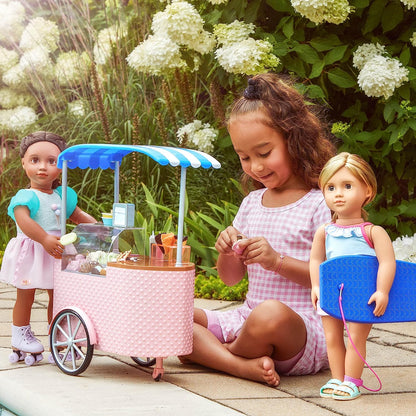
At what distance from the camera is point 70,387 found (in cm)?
262

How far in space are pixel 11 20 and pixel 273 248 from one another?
633 centimetres

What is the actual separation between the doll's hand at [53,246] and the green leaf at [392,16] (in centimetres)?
263

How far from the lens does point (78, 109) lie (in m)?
6.53

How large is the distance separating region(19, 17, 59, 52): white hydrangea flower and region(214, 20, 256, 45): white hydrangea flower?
10.8 ft

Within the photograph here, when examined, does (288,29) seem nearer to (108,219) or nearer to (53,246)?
(108,219)

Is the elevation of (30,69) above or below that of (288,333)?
above

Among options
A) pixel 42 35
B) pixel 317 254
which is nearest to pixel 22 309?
pixel 317 254

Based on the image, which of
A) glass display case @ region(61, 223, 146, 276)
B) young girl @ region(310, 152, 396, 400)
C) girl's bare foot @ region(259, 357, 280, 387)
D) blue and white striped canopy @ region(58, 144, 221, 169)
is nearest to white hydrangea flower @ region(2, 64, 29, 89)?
blue and white striped canopy @ region(58, 144, 221, 169)

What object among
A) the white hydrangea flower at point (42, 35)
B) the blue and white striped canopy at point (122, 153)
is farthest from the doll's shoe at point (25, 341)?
the white hydrangea flower at point (42, 35)

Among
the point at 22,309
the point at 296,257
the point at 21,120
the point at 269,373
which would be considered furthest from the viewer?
the point at 21,120

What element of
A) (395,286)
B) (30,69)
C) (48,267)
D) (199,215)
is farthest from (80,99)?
(395,286)

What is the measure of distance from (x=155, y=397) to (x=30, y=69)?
5.57 m

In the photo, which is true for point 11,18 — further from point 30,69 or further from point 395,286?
point 395,286

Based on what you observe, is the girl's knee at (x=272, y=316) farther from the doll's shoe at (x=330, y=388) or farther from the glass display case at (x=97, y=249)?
the glass display case at (x=97, y=249)
